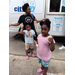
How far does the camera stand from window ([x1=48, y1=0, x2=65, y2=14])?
2.95 m

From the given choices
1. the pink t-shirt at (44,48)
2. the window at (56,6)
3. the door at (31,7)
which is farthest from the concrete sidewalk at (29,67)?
the window at (56,6)

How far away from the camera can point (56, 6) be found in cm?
307

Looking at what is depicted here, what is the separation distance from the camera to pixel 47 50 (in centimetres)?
141

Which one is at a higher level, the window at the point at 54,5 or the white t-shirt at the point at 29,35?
the window at the point at 54,5

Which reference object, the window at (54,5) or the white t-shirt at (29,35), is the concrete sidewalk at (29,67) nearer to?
the white t-shirt at (29,35)

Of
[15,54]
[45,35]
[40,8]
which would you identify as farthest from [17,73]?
[40,8]

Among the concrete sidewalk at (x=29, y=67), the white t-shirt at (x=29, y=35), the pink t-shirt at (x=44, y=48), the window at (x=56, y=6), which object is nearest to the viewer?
the pink t-shirt at (x=44, y=48)

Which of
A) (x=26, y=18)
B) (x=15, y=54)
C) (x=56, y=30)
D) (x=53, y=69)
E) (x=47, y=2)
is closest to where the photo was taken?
(x=53, y=69)

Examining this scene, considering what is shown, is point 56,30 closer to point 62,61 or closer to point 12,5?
point 62,61

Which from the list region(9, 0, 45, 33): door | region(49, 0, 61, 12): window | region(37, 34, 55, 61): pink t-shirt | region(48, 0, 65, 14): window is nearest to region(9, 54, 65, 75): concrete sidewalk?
region(37, 34, 55, 61): pink t-shirt

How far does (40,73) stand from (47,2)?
278 centimetres

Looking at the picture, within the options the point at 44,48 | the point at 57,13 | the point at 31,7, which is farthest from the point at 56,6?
the point at 44,48

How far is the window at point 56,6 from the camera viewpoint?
2.95m

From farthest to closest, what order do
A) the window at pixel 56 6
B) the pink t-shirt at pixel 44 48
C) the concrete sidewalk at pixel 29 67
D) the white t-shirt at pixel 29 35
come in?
the window at pixel 56 6 → the white t-shirt at pixel 29 35 → the concrete sidewalk at pixel 29 67 → the pink t-shirt at pixel 44 48
